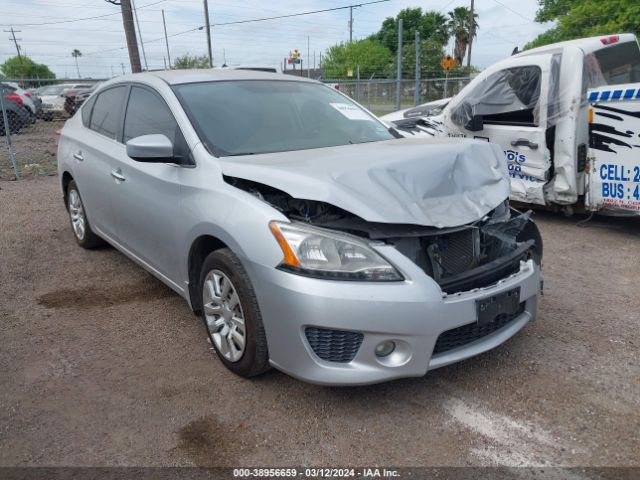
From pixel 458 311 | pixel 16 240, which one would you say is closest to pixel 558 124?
pixel 458 311

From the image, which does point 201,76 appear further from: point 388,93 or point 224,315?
point 388,93

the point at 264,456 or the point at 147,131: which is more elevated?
the point at 147,131

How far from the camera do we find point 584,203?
18.8ft

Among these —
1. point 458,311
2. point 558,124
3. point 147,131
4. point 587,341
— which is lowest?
point 587,341

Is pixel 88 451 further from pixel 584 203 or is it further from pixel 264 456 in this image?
pixel 584 203

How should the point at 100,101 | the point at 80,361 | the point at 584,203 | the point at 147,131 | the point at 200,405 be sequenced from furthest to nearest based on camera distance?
the point at 584,203 < the point at 100,101 < the point at 147,131 < the point at 80,361 < the point at 200,405

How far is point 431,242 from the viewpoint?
2.74m

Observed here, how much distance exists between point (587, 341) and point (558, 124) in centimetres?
314

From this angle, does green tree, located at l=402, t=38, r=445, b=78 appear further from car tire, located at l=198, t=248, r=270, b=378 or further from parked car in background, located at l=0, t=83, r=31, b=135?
car tire, located at l=198, t=248, r=270, b=378

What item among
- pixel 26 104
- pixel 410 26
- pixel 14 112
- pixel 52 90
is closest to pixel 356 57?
pixel 410 26

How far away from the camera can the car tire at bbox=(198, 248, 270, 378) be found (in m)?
2.71

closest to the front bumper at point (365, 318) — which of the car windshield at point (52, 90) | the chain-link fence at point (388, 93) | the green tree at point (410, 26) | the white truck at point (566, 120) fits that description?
the white truck at point (566, 120)

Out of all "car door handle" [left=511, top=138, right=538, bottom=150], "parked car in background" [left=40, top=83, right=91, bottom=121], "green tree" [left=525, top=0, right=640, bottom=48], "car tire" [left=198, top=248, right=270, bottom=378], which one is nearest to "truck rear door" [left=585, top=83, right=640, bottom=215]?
"car door handle" [left=511, top=138, right=538, bottom=150]

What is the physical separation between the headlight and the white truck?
2820 millimetres
